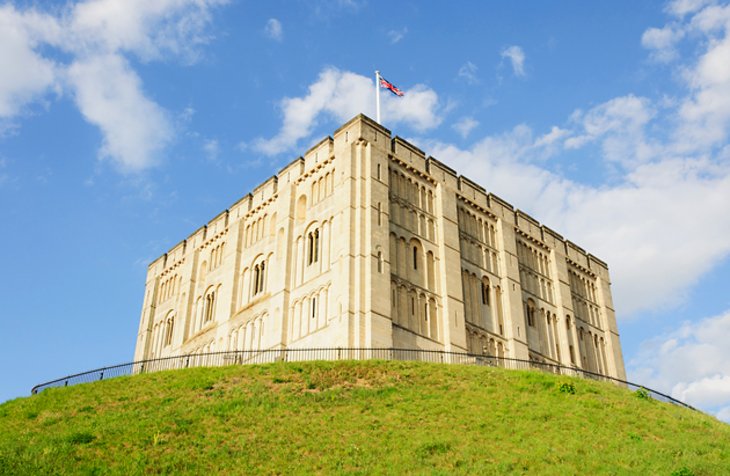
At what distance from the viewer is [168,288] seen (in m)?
59.8

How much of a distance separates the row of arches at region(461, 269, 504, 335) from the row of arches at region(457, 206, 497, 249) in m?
2.98

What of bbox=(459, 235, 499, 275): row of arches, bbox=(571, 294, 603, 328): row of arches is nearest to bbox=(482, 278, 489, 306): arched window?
bbox=(459, 235, 499, 275): row of arches

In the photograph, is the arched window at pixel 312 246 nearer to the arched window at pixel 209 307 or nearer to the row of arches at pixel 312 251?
the row of arches at pixel 312 251

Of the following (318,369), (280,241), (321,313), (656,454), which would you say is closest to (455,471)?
(656,454)

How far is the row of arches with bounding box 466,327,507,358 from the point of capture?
4578 cm

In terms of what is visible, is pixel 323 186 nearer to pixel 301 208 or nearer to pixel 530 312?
Result: pixel 301 208

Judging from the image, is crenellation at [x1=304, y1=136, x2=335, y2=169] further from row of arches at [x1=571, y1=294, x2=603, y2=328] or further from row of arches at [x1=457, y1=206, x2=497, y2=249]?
row of arches at [x1=571, y1=294, x2=603, y2=328]

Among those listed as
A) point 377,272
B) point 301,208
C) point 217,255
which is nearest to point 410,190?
point 301,208

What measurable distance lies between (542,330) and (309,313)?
17.0 metres

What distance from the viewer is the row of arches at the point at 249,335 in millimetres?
46156

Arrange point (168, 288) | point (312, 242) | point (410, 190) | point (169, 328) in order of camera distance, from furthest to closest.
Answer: point (168, 288) < point (169, 328) < point (410, 190) < point (312, 242)

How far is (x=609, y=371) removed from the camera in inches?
2213

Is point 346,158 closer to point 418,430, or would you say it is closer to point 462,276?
point 462,276

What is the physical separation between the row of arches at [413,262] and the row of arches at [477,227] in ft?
16.8
